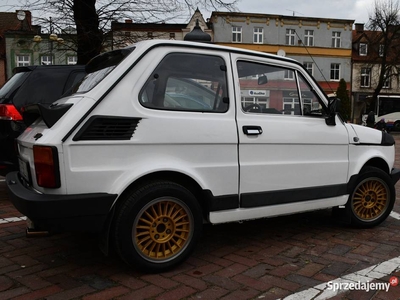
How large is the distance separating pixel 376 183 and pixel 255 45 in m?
40.9

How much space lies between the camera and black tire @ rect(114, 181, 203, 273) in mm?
3084

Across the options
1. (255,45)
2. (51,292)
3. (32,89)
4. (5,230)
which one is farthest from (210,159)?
(255,45)

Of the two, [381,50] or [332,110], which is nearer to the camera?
[332,110]

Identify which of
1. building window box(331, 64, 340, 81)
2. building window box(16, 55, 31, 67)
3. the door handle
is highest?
building window box(16, 55, 31, 67)

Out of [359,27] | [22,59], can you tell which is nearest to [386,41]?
[359,27]

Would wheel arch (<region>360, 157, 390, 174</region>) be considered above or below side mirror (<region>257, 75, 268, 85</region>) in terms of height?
below

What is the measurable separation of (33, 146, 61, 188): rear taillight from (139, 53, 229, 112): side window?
0.80 meters

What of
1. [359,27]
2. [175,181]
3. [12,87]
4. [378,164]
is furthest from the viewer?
[359,27]

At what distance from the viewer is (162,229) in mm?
3307

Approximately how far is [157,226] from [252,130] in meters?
1.20

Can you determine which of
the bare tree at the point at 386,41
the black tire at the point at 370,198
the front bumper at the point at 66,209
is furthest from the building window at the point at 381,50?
the front bumper at the point at 66,209

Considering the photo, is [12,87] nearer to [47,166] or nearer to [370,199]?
[47,166]

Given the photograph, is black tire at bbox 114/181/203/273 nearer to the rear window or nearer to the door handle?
the door handle

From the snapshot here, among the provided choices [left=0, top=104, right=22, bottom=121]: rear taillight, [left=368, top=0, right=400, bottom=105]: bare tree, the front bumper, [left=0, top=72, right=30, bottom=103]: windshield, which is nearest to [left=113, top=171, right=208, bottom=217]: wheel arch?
the front bumper
